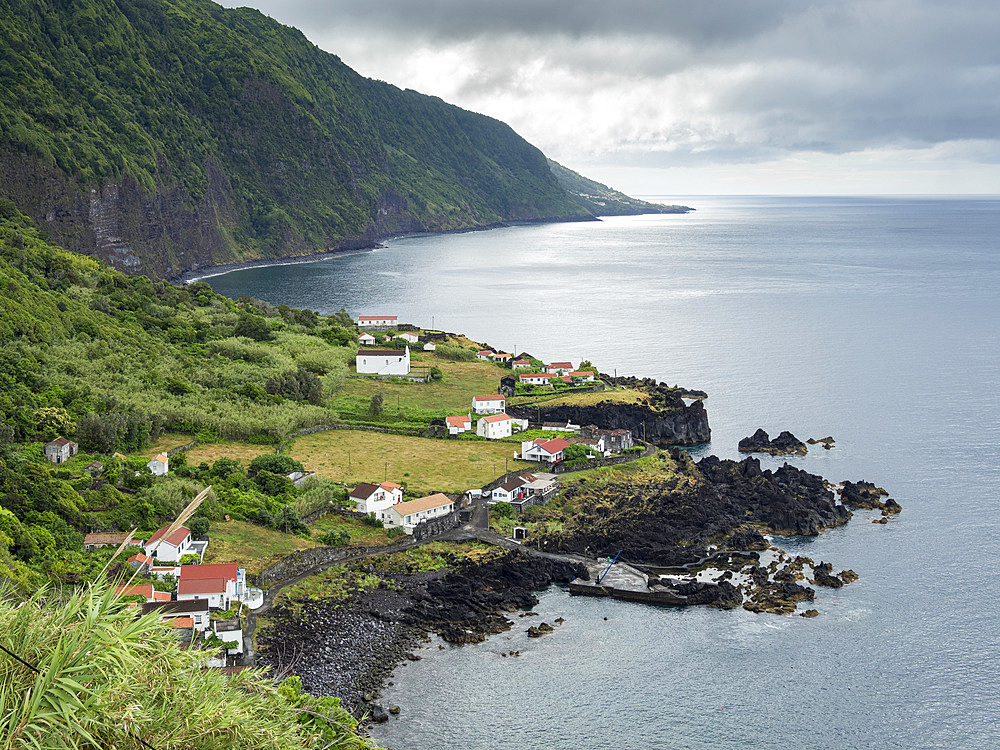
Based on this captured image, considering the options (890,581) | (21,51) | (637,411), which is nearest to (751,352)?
(637,411)

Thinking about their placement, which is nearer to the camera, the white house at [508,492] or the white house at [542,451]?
the white house at [508,492]

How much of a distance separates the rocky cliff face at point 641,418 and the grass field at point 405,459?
8906 millimetres

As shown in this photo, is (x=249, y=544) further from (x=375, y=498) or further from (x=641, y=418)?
(x=641, y=418)

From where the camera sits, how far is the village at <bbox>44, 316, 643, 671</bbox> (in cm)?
3678

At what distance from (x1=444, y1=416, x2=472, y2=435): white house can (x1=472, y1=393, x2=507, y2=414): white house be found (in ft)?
14.0

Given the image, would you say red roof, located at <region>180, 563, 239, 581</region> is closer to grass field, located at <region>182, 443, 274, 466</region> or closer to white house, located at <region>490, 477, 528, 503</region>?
grass field, located at <region>182, 443, 274, 466</region>

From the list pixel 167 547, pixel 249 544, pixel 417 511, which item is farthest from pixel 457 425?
pixel 167 547

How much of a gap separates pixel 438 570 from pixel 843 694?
67.4 ft

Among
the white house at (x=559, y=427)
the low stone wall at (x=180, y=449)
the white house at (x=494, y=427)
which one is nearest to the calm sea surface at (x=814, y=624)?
the white house at (x=559, y=427)

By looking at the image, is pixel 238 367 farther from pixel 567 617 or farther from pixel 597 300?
pixel 597 300

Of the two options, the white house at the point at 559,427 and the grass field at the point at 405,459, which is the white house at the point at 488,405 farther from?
the grass field at the point at 405,459

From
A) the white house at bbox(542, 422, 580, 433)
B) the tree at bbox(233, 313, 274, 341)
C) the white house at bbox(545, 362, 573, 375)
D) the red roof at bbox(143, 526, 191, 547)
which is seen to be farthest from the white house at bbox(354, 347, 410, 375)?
the red roof at bbox(143, 526, 191, 547)

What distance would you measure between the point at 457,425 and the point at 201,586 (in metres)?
33.1

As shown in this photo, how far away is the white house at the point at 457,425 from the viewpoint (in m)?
70.0
